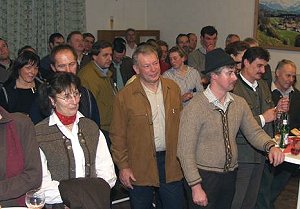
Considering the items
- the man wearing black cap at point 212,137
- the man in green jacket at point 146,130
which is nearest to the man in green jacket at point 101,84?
the man in green jacket at point 146,130

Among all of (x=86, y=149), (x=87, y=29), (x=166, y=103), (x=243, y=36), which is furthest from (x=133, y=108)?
(x=87, y=29)

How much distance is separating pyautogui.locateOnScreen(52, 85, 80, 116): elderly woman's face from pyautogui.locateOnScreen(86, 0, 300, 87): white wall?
492 cm

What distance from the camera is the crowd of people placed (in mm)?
2293

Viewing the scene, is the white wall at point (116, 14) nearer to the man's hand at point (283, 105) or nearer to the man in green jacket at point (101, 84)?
the man in green jacket at point (101, 84)

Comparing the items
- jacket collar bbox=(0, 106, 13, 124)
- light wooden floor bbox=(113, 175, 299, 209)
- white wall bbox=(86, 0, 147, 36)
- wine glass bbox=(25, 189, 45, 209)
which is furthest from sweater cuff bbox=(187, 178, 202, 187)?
white wall bbox=(86, 0, 147, 36)

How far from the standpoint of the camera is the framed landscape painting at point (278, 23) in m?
6.62

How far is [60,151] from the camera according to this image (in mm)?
2408

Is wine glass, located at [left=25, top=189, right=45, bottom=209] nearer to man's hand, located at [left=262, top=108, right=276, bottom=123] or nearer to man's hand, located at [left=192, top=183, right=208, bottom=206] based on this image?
man's hand, located at [left=192, top=183, right=208, bottom=206]

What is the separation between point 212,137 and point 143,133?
0.52 meters

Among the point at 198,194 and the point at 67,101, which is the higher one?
the point at 67,101

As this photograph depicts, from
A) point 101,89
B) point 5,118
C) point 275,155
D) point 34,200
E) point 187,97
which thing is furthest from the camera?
point 187,97

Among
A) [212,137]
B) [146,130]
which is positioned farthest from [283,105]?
[146,130]

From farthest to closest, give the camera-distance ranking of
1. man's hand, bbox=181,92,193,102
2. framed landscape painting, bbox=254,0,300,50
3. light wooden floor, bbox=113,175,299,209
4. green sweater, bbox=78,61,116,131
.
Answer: framed landscape painting, bbox=254,0,300,50, light wooden floor, bbox=113,175,299,209, man's hand, bbox=181,92,193,102, green sweater, bbox=78,61,116,131

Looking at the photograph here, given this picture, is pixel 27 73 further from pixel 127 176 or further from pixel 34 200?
pixel 34 200
